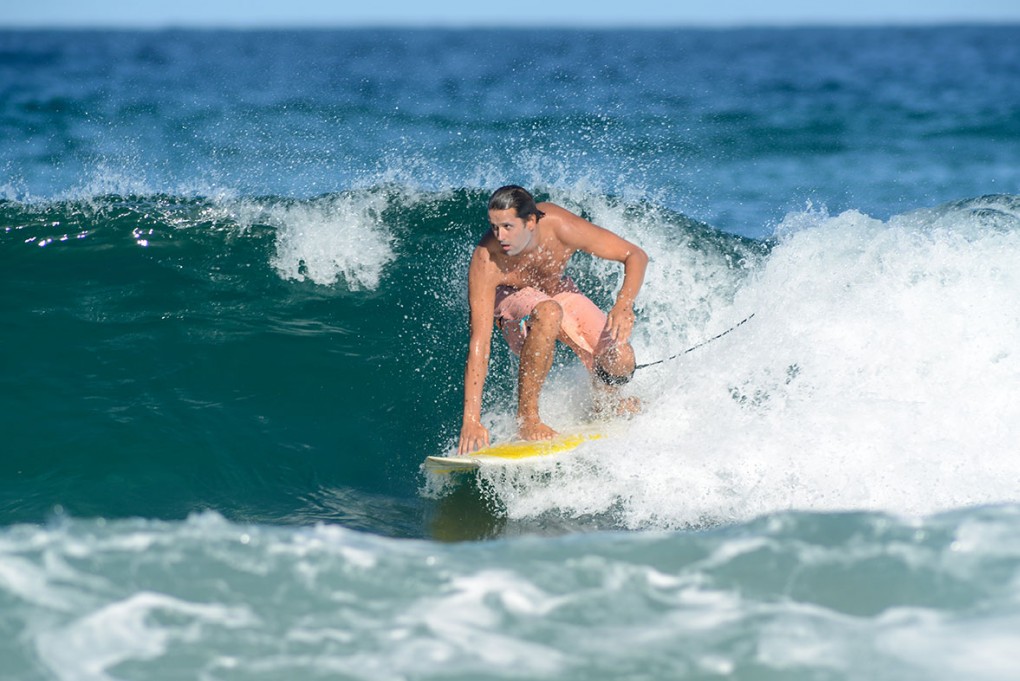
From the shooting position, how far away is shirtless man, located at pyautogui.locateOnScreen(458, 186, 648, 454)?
5.83m

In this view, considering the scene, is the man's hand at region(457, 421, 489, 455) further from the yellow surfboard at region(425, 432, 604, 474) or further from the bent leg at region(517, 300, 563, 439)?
the bent leg at region(517, 300, 563, 439)

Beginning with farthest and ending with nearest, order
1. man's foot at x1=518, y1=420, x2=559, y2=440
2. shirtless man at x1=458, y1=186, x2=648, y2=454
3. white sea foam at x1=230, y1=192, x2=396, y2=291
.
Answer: white sea foam at x1=230, y1=192, x2=396, y2=291 < man's foot at x1=518, y1=420, x2=559, y2=440 < shirtless man at x1=458, y1=186, x2=648, y2=454

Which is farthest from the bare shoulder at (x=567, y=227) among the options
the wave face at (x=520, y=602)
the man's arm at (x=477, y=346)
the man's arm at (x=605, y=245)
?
the wave face at (x=520, y=602)

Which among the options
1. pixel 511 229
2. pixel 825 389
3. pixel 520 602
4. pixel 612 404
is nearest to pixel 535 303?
pixel 511 229

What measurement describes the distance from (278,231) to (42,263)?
1.87 m

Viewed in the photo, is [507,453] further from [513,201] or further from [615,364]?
[513,201]

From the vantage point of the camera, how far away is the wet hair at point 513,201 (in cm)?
572

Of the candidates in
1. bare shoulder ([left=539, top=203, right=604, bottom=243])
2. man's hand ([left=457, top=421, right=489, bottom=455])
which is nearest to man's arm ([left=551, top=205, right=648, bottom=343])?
bare shoulder ([left=539, top=203, right=604, bottom=243])

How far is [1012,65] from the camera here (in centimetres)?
3500

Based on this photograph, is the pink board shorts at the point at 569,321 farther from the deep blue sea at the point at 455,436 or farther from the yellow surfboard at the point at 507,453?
the yellow surfboard at the point at 507,453

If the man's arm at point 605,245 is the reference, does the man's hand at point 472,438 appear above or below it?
below

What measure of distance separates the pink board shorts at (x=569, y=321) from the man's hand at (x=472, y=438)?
729mm

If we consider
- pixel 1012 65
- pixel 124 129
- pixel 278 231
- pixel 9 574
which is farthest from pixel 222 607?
pixel 1012 65

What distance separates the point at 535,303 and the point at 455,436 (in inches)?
47.3
